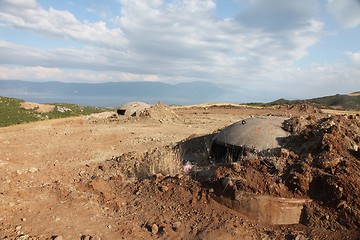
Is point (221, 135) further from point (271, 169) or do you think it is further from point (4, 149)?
point (4, 149)

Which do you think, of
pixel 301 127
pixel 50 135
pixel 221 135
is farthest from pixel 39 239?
pixel 50 135

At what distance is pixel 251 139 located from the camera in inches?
299

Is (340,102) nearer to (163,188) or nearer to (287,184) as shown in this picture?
(287,184)

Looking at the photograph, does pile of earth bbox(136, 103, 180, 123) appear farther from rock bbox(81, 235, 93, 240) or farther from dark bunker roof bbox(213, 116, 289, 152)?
rock bbox(81, 235, 93, 240)

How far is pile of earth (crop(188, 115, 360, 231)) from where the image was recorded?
5.41m

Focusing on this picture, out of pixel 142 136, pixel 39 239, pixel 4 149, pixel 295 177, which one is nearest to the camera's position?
pixel 39 239

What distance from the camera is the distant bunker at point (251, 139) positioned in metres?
7.32

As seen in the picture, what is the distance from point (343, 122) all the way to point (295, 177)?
99.4 inches

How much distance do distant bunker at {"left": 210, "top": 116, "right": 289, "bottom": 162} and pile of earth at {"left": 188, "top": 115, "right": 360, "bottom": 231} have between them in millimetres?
343

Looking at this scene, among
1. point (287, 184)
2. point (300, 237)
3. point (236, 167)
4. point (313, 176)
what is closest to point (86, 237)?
point (236, 167)

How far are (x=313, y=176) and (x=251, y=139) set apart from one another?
1963 millimetres

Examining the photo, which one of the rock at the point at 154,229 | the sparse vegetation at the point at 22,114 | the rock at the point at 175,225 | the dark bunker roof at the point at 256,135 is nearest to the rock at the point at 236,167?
the dark bunker roof at the point at 256,135

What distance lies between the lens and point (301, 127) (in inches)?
300

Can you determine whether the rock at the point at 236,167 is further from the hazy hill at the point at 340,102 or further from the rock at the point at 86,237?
the hazy hill at the point at 340,102
